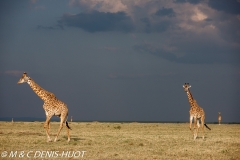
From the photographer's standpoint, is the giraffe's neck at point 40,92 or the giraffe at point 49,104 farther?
the giraffe's neck at point 40,92

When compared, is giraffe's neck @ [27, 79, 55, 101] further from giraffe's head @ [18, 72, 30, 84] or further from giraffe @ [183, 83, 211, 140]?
giraffe @ [183, 83, 211, 140]

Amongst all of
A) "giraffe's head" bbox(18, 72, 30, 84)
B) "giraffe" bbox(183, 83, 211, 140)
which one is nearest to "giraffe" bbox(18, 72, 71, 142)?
"giraffe's head" bbox(18, 72, 30, 84)

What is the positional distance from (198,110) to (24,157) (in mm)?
15019

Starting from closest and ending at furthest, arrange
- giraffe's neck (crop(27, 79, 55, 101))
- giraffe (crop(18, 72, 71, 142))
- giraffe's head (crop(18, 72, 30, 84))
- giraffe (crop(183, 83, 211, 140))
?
giraffe (crop(18, 72, 71, 142)), giraffe's head (crop(18, 72, 30, 84)), giraffe's neck (crop(27, 79, 55, 101)), giraffe (crop(183, 83, 211, 140))

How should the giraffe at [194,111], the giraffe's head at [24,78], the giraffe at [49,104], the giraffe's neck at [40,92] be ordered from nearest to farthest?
1. the giraffe at [49,104]
2. the giraffe's head at [24,78]
3. the giraffe's neck at [40,92]
4. the giraffe at [194,111]

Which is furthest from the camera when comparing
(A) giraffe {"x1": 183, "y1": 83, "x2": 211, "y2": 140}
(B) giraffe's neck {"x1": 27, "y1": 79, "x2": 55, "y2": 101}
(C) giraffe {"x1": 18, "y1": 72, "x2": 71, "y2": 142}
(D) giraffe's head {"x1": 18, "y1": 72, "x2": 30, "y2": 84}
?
(A) giraffe {"x1": 183, "y1": 83, "x2": 211, "y2": 140}

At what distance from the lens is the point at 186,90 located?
28.2 metres

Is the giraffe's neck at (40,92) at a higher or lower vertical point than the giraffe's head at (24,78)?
lower

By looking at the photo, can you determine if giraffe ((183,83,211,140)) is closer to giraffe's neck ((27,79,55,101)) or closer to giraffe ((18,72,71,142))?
giraffe ((18,72,71,142))

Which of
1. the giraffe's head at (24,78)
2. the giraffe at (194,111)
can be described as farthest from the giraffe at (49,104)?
the giraffe at (194,111)

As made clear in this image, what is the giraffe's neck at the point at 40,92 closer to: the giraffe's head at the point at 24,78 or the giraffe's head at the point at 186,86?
the giraffe's head at the point at 24,78

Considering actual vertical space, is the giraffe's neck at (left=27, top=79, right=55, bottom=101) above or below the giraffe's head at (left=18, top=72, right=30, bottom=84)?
below

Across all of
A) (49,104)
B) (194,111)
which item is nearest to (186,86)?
(194,111)

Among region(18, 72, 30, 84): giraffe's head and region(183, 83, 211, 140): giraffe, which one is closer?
region(18, 72, 30, 84): giraffe's head
